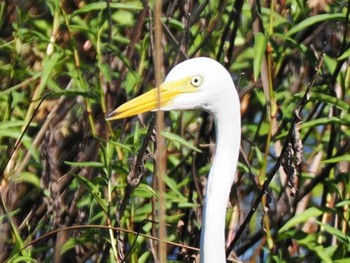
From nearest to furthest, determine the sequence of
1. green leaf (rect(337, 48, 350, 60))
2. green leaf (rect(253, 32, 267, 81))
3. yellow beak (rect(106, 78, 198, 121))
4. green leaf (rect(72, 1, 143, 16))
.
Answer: yellow beak (rect(106, 78, 198, 121)), green leaf (rect(253, 32, 267, 81)), green leaf (rect(337, 48, 350, 60)), green leaf (rect(72, 1, 143, 16))

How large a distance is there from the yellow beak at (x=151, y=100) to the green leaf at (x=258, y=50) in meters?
0.46

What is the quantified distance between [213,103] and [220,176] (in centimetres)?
19

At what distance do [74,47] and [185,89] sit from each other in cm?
96

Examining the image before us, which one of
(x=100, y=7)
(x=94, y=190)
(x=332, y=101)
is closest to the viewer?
(x=94, y=190)

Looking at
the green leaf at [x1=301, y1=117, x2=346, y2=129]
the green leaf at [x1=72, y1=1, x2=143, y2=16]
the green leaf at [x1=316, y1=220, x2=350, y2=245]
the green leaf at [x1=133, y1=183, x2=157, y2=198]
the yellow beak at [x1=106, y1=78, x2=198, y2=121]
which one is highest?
the green leaf at [x1=72, y1=1, x2=143, y2=16]

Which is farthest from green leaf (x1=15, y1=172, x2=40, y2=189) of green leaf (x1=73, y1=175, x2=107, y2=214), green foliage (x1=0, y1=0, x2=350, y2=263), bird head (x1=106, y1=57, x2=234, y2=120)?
bird head (x1=106, y1=57, x2=234, y2=120)

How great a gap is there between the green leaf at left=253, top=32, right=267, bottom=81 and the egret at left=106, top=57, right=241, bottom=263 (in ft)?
1.36

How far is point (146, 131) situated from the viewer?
389cm

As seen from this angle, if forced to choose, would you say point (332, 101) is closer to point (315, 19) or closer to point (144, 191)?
point (315, 19)

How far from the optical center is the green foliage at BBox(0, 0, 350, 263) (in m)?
3.96

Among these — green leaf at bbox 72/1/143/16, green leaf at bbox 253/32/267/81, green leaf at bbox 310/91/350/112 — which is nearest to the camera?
green leaf at bbox 253/32/267/81

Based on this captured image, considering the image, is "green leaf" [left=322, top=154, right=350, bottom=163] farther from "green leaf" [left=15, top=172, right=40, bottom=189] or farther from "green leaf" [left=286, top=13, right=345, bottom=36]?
"green leaf" [left=15, top=172, right=40, bottom=189]

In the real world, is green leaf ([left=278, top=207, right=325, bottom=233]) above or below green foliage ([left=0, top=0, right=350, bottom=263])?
Result: below

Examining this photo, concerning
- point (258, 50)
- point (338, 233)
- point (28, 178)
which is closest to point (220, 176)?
point (258, 50)
